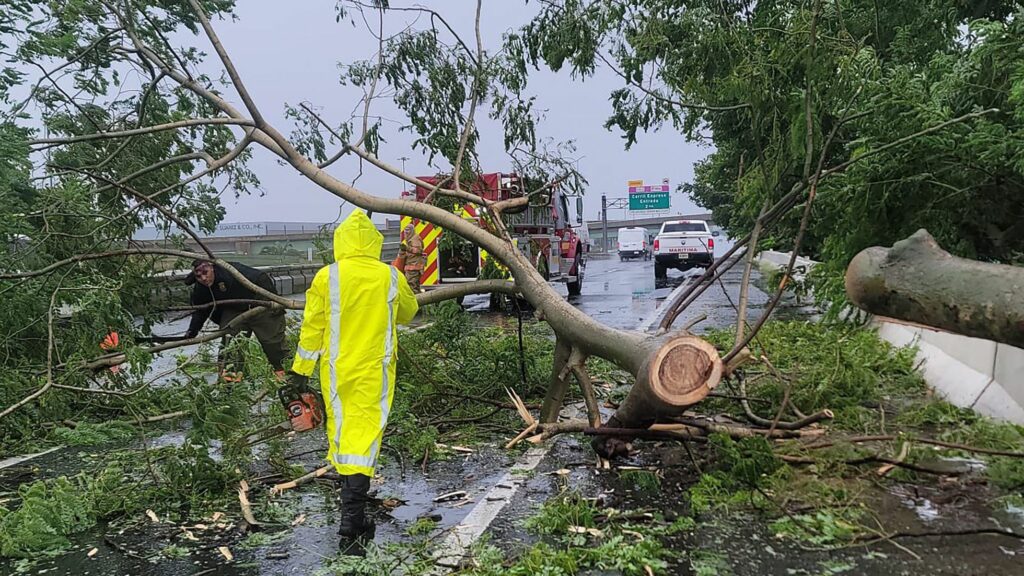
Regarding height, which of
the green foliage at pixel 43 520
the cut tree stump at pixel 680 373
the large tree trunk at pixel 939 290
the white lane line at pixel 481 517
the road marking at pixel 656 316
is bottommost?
the road marking at pixel 656 316

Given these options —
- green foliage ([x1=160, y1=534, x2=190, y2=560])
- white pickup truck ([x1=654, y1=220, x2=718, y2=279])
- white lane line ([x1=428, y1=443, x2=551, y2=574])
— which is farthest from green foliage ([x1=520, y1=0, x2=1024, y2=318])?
white pickup truck ([x1=654, y1=220, x2=718, y2=279])

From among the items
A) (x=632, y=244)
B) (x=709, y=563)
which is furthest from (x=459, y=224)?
(x=632, y=244)

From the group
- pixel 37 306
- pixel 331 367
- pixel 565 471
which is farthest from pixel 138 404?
pixel 565 471

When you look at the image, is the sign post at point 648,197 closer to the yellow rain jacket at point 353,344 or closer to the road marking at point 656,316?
the road marking at point 656,316

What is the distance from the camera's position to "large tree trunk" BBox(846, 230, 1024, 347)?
2.21 meters

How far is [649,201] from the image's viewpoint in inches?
2293

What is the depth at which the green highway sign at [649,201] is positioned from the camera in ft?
191

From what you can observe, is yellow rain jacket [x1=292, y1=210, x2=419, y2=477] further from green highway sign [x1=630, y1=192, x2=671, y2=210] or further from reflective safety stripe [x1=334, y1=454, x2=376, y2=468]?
green highway sign [x1=630, y1=192, x2=671, y2=210]

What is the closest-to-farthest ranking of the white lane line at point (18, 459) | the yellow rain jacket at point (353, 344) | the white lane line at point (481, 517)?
1. the white lane line at point (481, 517)
2. the yellow rain jacket at point (353, 344)
3. the white lane line at point (18, 459)

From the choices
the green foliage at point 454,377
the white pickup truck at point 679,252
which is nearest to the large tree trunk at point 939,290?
the green foliage at point 454,377

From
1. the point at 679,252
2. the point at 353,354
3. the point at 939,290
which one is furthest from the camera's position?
the point at 679,252

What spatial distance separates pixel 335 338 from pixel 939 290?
2544 mm

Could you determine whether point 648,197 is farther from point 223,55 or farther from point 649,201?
point 223,55

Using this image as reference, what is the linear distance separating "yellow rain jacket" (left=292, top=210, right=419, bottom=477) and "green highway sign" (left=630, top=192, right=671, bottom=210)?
183 feet
